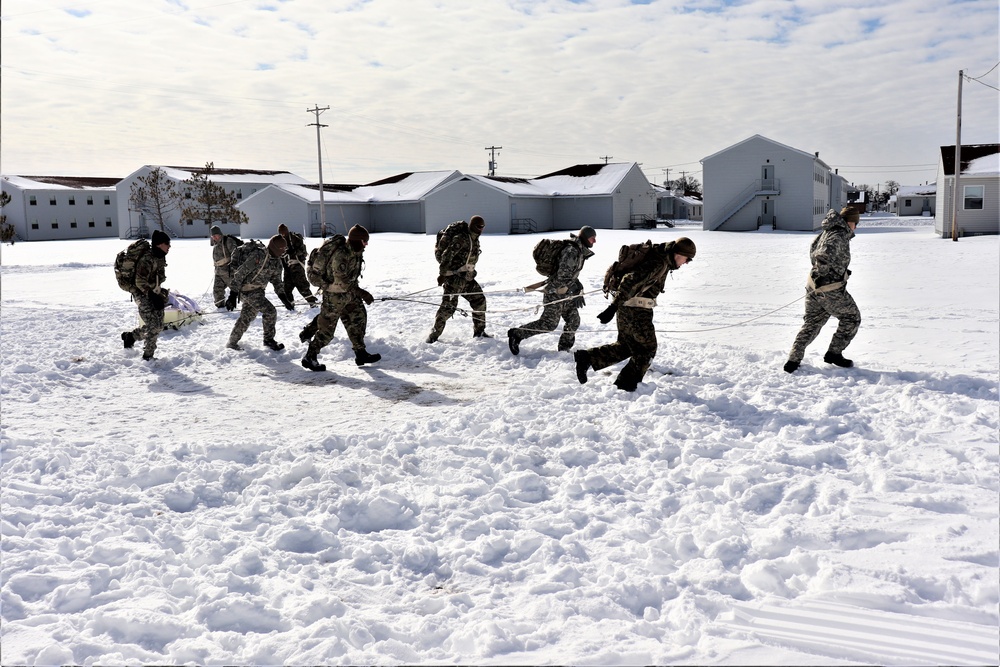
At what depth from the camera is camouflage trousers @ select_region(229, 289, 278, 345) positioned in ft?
33.6

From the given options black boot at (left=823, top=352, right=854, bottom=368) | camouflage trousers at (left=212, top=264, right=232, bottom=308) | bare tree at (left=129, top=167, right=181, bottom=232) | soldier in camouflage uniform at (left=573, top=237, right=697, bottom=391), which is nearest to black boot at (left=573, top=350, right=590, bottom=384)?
soldier in camouflage uniform at (left=573, top=237, right=697, bottom=391)

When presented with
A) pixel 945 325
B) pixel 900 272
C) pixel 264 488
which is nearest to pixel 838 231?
pixel 945 325

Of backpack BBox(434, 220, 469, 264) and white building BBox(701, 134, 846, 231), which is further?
white building BBox(701, 134, 846, 231)

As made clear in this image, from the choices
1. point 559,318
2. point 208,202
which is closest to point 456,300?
point 559,318

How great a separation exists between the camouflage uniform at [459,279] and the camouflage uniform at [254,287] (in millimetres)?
2220

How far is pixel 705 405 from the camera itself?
6.80 m

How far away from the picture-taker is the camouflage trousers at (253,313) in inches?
403

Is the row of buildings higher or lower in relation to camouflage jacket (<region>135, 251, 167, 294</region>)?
higher

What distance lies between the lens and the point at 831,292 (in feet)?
25.2

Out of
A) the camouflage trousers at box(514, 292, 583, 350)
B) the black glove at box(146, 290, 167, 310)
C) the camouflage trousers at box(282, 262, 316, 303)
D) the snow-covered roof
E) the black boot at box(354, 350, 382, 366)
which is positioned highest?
the snow-covered roof

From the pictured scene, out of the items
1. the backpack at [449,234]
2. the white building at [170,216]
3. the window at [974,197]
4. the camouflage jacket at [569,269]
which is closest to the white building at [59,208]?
the white building at [170,216]

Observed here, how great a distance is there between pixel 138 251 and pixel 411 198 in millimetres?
42427

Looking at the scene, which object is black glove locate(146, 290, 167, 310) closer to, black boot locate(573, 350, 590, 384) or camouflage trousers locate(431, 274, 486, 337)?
camouflage trousers locate(431, 274, 486, 337)

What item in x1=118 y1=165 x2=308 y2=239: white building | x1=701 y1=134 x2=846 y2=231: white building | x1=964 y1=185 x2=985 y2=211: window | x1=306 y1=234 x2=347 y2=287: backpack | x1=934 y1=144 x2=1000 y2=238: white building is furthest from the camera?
x1=118 y1=165 x2=308 y2=239: white building
